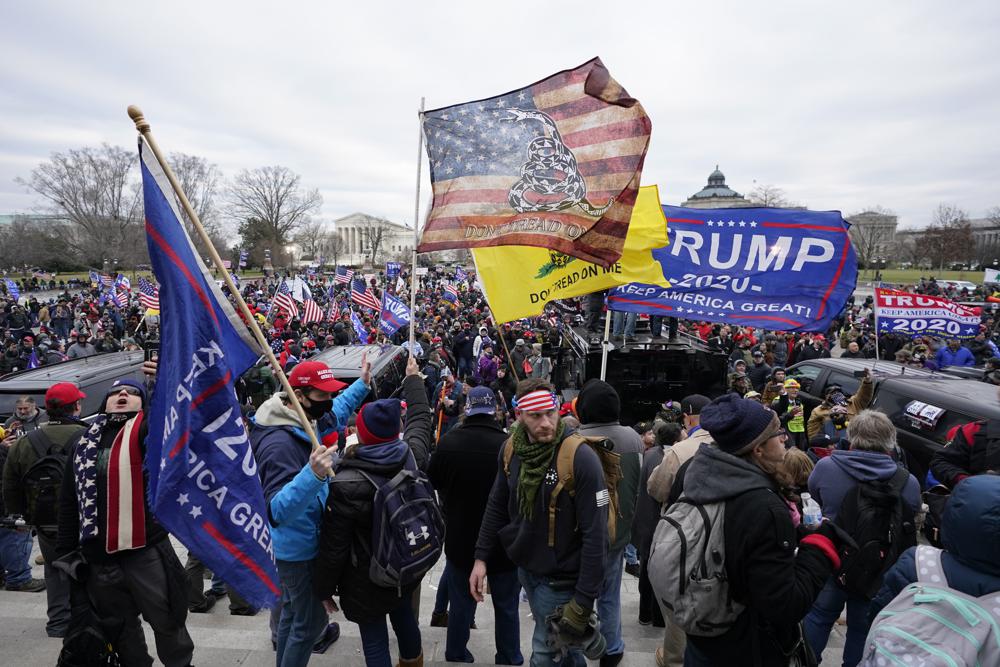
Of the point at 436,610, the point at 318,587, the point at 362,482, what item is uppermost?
the point at 362,482

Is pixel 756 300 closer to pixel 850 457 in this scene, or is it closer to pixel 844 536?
pixel 850 457

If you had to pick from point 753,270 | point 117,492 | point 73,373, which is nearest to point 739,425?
point 117,492

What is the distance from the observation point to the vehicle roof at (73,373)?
6758mm

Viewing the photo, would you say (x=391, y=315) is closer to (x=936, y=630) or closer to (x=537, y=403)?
(x=537, y=403)

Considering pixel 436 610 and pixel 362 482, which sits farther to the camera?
pixel 436 610

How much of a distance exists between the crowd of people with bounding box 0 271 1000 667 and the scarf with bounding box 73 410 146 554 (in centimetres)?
1

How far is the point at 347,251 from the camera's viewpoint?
422 ft

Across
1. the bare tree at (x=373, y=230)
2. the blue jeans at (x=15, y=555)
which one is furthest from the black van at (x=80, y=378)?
the bare tree at (x=373, y=230)

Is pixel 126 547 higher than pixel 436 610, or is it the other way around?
pixel 126 547

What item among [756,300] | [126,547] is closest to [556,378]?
[756,300]

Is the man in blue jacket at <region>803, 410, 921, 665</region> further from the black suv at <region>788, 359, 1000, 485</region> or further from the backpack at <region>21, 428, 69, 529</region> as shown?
the backpack at <region>21, 428, 69, 529</region>

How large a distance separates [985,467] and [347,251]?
13215 centimetres

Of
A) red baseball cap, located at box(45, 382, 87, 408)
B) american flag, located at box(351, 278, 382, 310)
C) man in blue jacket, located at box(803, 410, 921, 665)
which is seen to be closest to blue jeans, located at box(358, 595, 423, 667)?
man in blue jacket, located at box(803, 410, 921, 665)

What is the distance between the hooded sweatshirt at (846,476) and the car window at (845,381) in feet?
16.0
